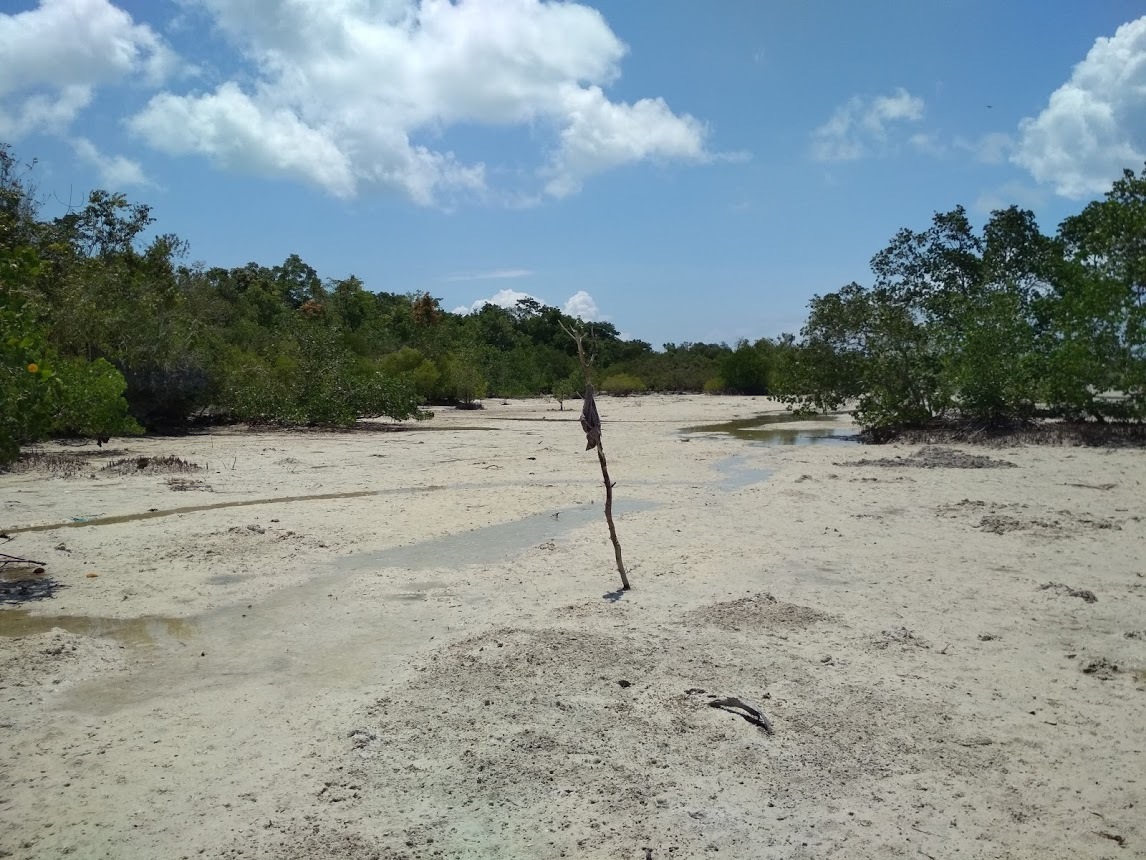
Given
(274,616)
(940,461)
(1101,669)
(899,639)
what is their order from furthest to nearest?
(940,461)
(274,616)
(899,639)
(1101,669)

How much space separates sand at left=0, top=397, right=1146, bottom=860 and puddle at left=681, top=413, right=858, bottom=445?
562 inches

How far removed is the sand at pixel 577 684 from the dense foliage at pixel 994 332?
9671 millimetres

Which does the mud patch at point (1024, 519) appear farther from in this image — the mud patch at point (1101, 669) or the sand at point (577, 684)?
the mud patch at point (1101, 669)

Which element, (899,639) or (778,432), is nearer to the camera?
(899,639)

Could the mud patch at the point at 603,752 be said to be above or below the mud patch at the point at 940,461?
below

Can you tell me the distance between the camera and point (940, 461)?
1838 centimetres

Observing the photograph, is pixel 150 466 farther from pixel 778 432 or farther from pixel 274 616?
pixel 778 432

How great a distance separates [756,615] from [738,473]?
11.5m

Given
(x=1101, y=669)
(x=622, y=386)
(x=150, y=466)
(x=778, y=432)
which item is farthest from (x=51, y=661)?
(x=622, y=386)

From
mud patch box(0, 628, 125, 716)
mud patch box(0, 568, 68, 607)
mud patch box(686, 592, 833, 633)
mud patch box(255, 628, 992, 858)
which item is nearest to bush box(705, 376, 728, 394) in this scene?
mud patch box(686, 592, 833, 633)

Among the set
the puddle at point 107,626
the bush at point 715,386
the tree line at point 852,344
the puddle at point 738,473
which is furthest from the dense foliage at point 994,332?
the bush at point 715,386

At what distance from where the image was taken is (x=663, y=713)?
17.5 ft

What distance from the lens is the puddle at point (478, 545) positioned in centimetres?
990

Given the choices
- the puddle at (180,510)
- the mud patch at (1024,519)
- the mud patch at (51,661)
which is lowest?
the mud patch at (51,661)
